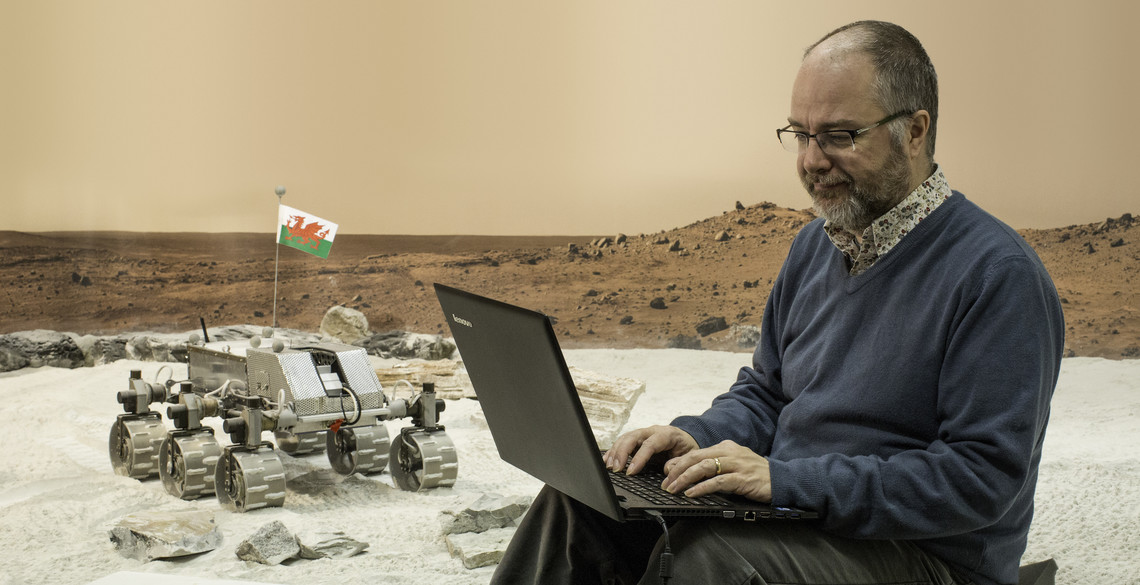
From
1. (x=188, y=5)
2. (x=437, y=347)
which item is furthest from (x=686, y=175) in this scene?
(x=188, y=5)

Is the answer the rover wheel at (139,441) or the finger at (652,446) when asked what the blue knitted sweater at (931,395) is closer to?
the finger at (652,446)

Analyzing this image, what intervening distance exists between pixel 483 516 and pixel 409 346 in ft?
16.3

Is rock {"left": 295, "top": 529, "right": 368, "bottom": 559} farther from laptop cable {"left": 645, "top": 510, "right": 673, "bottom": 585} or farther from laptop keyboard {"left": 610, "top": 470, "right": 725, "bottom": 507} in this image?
laptop cable {"left": 645, "top": 510, "right": 673, "bottom": 585}

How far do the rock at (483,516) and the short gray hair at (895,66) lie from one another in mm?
2230

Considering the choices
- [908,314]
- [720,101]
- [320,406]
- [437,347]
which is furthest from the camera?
[720,101]

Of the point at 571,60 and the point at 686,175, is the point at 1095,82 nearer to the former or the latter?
the point at 686,175

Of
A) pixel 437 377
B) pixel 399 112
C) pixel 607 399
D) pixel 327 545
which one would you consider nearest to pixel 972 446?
pixel 327 545

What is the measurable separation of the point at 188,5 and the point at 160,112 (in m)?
1.21

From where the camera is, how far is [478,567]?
126 inches

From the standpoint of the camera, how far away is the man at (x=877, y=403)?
1521mm

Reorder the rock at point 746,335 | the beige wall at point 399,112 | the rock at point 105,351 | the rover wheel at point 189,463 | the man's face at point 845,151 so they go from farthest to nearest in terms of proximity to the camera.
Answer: the beige wall at point 399,112 < the rock at point 746,335 < the rock at point 105,351 < the rover wheel at point 189,463 < the man's face at point 845,151

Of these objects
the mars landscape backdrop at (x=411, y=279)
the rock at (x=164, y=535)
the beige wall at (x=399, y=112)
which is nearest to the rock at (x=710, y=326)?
the mars landscape backdrop at (x=411, y=279)

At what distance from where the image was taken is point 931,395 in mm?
1655

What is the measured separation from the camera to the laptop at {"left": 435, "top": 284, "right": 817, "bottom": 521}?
4.81 ft
